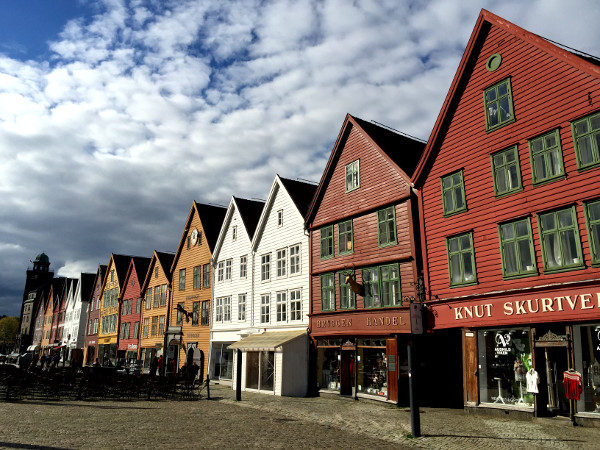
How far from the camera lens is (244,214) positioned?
35.3 metres

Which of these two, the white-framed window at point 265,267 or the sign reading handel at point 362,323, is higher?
the white-framed window at point 265,267

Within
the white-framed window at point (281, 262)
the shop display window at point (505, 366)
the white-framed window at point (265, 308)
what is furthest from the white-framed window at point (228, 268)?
the shop display window at point (505, 366)

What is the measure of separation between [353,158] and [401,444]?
51.4 feet

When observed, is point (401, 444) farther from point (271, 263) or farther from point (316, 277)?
point (271, 263)

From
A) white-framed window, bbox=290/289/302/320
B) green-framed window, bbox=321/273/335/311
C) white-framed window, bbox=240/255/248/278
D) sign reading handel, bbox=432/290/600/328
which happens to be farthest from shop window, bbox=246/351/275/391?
sign reading handel, bbox=432/290/600/328

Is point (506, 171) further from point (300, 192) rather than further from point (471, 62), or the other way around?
point (300, 192)

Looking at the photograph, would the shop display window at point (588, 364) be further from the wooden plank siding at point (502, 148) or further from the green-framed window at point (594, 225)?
the green-framed window at point (594, 225)

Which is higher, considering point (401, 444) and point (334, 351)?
point (334, 351)

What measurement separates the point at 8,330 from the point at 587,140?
464 feet

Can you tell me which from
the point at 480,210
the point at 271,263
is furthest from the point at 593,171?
the point at 271,263

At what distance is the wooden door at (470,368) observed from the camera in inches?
709

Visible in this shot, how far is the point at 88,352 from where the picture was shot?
203 ft

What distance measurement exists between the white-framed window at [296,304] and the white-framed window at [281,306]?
26.8 inches

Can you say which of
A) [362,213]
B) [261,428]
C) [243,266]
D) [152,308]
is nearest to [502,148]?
[362,213]
